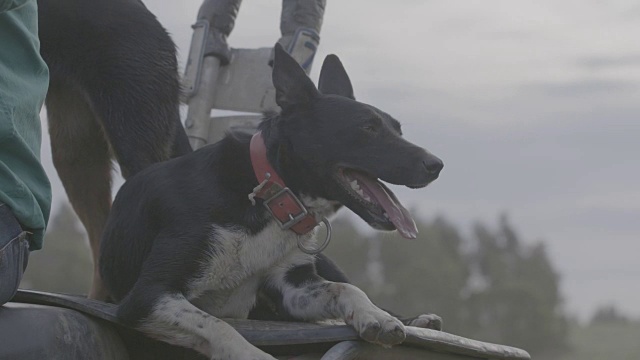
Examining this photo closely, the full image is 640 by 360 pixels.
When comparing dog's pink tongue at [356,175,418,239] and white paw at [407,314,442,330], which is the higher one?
dog's pink tongue at [356,175,418,239]

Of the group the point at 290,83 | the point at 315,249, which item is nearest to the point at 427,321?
the point at 315,249

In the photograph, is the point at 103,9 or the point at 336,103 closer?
the point at 336,103

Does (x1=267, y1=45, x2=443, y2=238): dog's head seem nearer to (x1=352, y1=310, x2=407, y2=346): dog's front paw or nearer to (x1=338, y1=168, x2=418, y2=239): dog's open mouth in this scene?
(x1=338, y1=168, x2=418, y2=239): dog's open mouth

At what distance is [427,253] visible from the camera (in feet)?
157

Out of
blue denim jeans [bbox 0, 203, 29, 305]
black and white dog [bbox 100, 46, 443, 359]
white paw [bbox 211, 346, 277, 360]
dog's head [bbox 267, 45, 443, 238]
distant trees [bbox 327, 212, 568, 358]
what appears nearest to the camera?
blue denim jeans [bbox 0, 203, 29, 305]

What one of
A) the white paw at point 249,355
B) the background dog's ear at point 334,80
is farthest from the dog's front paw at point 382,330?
the background dog's ear at point 334,80

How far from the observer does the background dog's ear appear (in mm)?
3918

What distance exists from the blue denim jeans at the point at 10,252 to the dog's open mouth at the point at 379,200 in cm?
117

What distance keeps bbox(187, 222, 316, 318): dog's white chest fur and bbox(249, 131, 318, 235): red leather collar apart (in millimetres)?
43

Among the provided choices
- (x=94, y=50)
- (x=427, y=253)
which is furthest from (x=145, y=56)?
(x=427, y=253)

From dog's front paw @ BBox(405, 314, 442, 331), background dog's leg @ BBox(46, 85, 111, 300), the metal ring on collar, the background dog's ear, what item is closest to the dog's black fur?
background dog's leg @ BBox(46, 85, 111, 300)

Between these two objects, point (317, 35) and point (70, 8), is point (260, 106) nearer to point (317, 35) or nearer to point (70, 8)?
point (317, 35)

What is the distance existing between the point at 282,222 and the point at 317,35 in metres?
1.73

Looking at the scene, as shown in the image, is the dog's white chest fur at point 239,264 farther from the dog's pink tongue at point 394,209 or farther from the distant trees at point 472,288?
the distant trees at point 472,288
